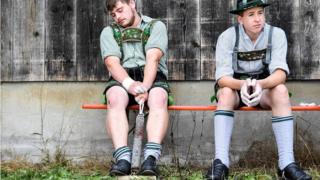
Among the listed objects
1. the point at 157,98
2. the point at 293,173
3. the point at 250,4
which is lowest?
the point at 293,173

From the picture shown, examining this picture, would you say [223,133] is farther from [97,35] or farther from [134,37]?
[97,35]

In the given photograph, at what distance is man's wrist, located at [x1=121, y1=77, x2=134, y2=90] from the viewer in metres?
4.77

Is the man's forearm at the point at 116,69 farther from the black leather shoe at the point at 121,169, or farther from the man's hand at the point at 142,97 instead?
the black leather shoe at the point at 121,169

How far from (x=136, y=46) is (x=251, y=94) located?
1.14m

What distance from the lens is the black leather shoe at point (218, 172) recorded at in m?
4.21

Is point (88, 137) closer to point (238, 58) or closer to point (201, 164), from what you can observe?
point (201, 164)

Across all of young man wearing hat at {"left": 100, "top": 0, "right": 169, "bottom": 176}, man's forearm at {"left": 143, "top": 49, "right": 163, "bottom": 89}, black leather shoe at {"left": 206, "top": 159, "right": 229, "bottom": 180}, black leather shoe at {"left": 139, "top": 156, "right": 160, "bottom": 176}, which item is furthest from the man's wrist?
black leather shoe at {"left": 206, "top": 159, "right": 229, "bottom": 180}

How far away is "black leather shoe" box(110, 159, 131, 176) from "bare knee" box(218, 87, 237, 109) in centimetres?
79

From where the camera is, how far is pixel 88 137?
18.1ft

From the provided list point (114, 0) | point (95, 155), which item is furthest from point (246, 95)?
point (95, 155)

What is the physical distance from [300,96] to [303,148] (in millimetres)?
432

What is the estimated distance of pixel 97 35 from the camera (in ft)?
18.0

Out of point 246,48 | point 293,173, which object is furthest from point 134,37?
point 293,173

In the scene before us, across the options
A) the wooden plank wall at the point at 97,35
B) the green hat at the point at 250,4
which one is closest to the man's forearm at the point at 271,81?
the green hat at the point at 250,4
